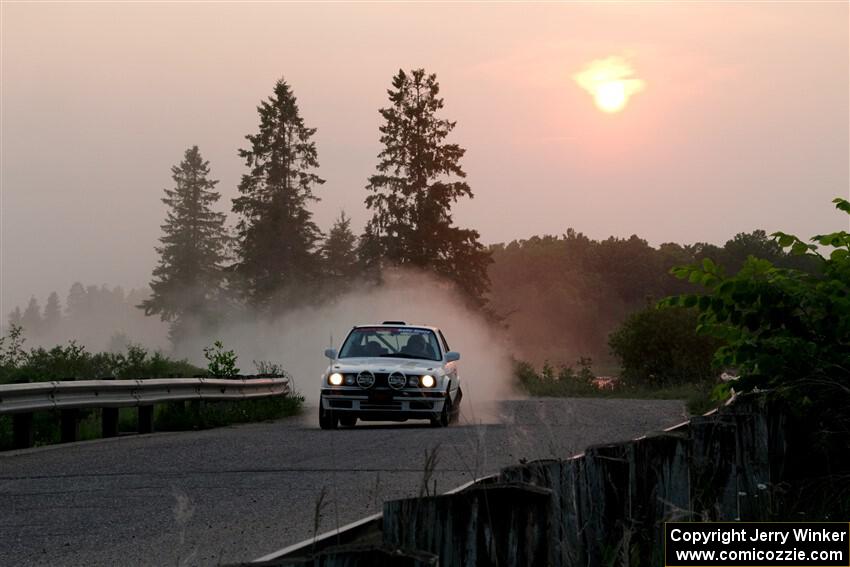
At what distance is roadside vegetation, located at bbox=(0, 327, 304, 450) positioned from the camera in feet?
68.9

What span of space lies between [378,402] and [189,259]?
96943 mm

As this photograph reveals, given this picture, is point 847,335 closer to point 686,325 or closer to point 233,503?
point 233,503

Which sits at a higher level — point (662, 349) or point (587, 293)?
point (587, 293)

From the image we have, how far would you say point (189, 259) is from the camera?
4552 inches

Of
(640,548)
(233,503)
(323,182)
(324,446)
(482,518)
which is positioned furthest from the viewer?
(323,182)

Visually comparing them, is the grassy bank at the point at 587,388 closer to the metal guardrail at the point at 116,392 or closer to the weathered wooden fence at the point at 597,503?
the metal guardrail at the point at 116,392

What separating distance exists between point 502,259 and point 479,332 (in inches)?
3676

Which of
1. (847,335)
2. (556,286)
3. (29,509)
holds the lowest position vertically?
(29,509)

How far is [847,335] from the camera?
29.5 feet

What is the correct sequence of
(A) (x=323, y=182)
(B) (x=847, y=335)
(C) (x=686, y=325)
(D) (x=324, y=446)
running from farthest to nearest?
(A) (x=323, y=182), (C) (x=686, y=325), (D) (x=324, y=446), (B) (x=847, y=335)

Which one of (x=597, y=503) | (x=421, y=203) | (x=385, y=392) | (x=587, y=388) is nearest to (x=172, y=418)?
(x=385, y=392)

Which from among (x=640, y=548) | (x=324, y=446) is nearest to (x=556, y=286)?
(x=324, y=446)

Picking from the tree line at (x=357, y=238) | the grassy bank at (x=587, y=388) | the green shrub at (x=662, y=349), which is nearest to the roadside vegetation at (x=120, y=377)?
the grassy bank at (x=587, y=388)

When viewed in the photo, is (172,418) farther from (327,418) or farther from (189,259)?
(189,259)
